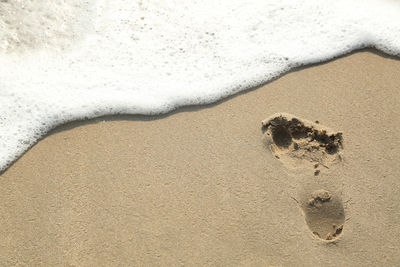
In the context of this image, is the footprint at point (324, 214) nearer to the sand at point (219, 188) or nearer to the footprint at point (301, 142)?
the sand at point (219, 188)

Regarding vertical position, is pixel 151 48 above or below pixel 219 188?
above

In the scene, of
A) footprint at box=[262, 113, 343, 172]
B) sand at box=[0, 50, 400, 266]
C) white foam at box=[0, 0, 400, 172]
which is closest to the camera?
sand at box=[0, 50, 400, 266]

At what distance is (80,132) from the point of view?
7.54ft

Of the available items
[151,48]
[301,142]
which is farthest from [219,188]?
[151,48]

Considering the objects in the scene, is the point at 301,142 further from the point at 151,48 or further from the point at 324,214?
the point at 151,48

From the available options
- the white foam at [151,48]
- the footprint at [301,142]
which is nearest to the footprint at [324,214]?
the footprint at [301,142]

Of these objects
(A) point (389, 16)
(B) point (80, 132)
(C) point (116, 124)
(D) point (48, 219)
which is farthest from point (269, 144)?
(A) point (389, 16)

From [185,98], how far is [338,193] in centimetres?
113

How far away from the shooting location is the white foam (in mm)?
2406

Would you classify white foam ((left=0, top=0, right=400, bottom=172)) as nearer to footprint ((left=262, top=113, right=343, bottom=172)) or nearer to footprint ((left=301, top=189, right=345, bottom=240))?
footprint ((left=262, top=113, right=343, bottom=172))

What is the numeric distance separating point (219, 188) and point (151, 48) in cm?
121

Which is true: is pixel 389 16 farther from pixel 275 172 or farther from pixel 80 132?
pixel 80 132

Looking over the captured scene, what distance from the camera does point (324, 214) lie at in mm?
2037

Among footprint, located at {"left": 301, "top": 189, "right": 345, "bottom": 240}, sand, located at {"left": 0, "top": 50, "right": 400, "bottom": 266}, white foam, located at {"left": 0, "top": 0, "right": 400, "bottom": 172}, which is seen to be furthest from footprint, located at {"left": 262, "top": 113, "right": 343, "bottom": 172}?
white foam, located at {"left": 0, "top": 0, "right": 400, "bottom": 172}
